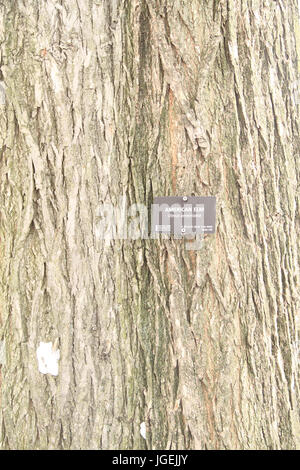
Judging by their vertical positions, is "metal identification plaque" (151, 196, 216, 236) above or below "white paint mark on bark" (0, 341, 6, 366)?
above

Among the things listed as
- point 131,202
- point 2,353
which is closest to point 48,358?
point 2,353

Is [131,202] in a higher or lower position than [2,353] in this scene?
higher

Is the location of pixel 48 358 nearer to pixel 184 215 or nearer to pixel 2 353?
pixel 2 353

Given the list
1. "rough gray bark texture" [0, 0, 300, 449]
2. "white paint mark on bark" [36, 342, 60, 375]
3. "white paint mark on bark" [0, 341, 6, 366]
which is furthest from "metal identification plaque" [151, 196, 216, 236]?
"white paint mark on bark" [0, 341, 6, 366]

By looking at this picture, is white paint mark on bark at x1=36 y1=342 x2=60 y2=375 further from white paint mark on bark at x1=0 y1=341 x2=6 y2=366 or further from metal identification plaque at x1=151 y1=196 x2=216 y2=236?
metal identification plaque at x1=151 y1=196 x2=216 y2=236

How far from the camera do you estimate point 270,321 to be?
171 cm

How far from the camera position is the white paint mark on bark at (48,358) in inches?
64.8

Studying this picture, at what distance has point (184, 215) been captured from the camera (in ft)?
5.44

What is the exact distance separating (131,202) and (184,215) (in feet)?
0.63

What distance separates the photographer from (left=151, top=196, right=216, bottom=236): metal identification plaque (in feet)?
5.41

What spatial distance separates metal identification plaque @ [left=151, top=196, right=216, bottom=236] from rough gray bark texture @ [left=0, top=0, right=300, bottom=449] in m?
0.03
